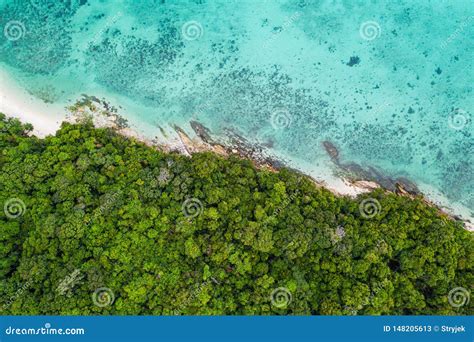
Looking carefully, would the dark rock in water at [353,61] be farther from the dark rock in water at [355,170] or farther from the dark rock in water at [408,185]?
the dark rock in water at [408,185]

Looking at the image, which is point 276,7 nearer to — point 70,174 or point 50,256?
point 70,174

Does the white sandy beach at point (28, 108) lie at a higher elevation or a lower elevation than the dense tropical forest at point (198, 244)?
higher

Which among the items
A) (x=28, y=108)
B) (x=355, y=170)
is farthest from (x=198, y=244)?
(x=28, y=108)

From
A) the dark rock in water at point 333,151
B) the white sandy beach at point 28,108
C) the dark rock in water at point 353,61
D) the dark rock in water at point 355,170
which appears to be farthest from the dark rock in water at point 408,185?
the white sandy beach at point 28,108

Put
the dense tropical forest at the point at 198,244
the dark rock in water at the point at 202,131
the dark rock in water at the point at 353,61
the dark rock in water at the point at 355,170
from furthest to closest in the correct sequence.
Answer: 1. the dark rock in water at the point at 353,61
2. the dark rock in water at the point at 355,170
3. the dark rock in water at the point at 202,131
4. the dense tropical forest at the point at 198,244

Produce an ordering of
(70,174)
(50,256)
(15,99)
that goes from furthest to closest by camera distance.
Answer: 1. (15,99)
2. (70,174)
3. (50,256)

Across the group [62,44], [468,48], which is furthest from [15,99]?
[468,48]
